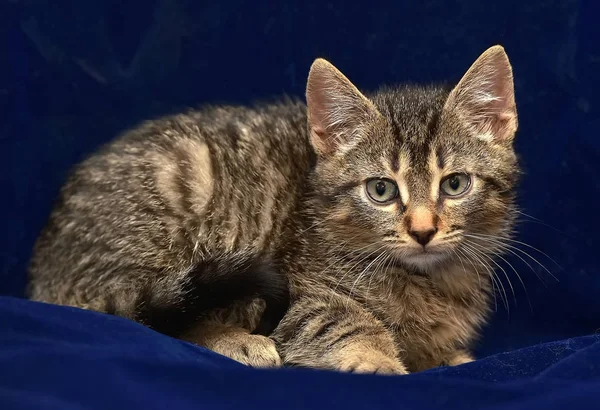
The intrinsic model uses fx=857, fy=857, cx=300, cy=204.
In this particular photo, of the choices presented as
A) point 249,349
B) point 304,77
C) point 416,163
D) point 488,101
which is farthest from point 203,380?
point 304,77

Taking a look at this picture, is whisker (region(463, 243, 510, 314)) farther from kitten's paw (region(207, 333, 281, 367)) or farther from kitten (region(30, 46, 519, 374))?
kitten's paw (region(207, 333, 281, 367))

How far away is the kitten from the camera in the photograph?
181 centimetres

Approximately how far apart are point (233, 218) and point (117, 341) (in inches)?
19.0

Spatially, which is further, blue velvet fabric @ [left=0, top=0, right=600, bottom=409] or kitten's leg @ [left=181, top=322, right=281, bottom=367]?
blue velvet fabric @ [left=0, top=0, right=600, bottom=409]

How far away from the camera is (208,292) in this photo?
1.78 m

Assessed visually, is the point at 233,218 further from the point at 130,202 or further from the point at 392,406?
the point at 392,406

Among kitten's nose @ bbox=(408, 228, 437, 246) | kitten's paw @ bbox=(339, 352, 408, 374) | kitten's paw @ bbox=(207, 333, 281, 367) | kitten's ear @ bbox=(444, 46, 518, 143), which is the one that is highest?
kitten's ear @ bbox=(444, 46, 518, 143)

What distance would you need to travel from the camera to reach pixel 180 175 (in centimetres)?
200

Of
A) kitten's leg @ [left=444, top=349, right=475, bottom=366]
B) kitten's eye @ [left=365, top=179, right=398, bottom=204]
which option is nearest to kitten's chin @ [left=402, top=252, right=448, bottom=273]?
kitten's eye @ [left=365, top=179, right=398, bottom=204]

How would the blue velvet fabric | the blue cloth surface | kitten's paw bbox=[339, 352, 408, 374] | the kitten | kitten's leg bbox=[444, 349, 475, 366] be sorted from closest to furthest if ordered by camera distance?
the blue cloth surface
kitten's paw bbox=[339, 352, 408, 374]
the kitten
kitten's leg bbox=[444, 349, 475, 366]
the blue velvet fabric

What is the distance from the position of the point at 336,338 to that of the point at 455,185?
0.42 m

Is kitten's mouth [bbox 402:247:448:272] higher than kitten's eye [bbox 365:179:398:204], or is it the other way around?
kitten's eye [bbox 365:179:398:204]

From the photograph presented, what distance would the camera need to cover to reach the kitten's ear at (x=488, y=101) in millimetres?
1896

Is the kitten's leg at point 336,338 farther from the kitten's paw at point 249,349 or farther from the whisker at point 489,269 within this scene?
the whisker at point 489,269
